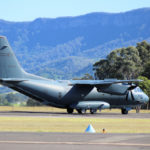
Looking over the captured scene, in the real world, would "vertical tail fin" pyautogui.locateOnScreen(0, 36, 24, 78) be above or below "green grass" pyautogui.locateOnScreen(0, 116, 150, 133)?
above

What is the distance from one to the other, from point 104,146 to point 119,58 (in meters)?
128

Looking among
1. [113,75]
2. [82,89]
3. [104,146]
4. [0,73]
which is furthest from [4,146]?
[113,75]

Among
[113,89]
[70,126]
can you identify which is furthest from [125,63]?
[70,126]

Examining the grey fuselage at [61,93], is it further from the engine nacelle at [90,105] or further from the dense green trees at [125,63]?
the dense green trees at [125,63]

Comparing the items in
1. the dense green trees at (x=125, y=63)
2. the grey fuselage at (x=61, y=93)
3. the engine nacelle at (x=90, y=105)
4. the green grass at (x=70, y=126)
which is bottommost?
the green grass at (x=70, y=126)

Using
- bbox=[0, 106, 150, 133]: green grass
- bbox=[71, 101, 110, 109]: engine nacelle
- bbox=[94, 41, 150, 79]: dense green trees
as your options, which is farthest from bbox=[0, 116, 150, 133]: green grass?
bbox=[94, 41, 150, 79]: dense green trees

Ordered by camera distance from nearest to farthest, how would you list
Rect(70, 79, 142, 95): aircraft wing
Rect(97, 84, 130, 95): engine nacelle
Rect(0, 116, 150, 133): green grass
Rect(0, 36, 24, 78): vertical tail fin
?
1. Rect(0, 116, 150, 133): green grass
2. Rect(0, 36, 24, 78): vertical tail fin
3. Rect(70, 79, 142, 95): aircraft wing
4. Rect(97, 84, 130, 95): engine nacelle

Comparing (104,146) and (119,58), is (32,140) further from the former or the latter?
(119,58)

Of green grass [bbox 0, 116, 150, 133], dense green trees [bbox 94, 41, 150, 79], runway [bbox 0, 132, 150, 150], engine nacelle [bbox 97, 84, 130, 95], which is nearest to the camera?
runway [bbox 0, 132, 150, 150]

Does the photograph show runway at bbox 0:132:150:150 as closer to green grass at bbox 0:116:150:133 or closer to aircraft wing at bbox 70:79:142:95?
green grass at bbox 0:116:150:133

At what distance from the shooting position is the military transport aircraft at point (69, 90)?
169 feet

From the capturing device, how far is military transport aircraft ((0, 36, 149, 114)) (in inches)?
2025

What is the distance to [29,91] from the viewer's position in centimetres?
5222

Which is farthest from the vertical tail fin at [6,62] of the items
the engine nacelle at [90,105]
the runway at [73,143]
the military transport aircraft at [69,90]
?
the runway at [73,143]
